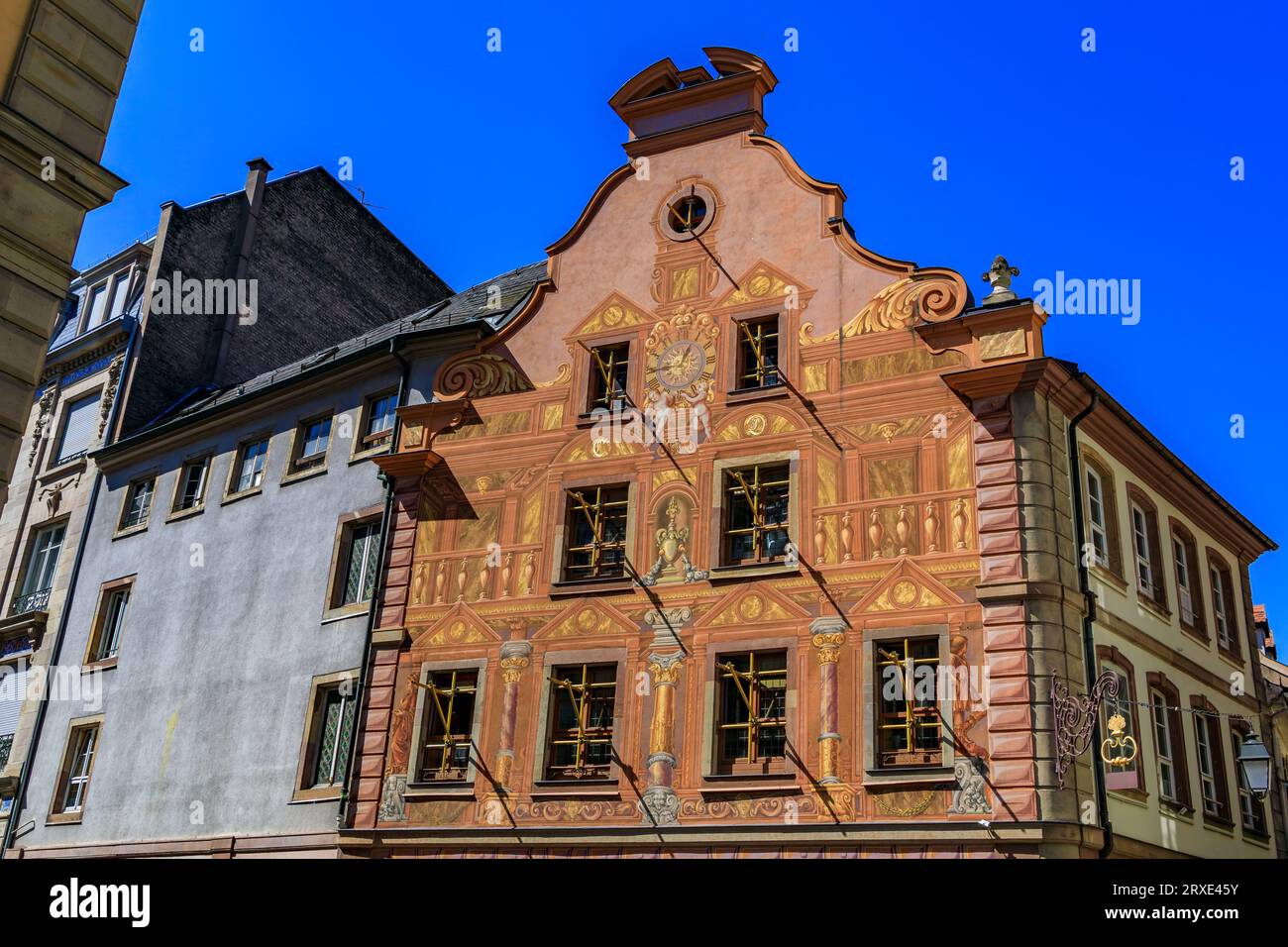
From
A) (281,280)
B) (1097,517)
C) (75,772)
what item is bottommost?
(75,772)

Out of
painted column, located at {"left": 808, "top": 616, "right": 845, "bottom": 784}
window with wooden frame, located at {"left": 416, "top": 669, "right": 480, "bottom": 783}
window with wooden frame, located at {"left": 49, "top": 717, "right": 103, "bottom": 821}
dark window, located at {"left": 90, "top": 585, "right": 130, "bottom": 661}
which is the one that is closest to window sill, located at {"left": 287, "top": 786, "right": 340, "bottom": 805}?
window with wooden frame, located at {"left": 416, "top": 669, "right": 480, "bottom": 783}

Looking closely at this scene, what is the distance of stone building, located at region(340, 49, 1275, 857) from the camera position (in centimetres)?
1853

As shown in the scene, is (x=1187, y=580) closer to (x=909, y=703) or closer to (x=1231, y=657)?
(x=1231, y=657)

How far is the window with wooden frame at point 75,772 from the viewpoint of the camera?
1085 inches

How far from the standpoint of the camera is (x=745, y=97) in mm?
24031

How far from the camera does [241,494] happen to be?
27.9 metres

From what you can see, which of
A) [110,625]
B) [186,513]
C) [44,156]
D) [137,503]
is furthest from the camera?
[137,503]

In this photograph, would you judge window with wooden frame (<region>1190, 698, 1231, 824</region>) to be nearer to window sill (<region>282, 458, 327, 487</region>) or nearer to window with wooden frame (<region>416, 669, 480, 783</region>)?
window with wooden frame (<region>416, 669, 480, 783</region>)

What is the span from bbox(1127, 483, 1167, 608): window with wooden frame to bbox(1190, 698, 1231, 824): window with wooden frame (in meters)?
2.10

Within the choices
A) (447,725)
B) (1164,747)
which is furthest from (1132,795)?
(447,725)

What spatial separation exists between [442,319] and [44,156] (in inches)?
584

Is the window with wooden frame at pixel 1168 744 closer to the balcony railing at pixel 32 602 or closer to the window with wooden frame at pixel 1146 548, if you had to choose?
the window with wooden frame at pixel 1146 548
